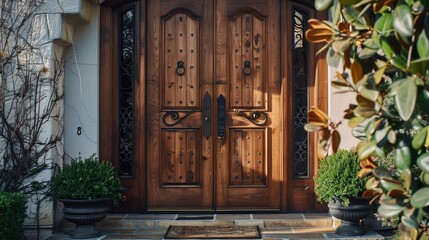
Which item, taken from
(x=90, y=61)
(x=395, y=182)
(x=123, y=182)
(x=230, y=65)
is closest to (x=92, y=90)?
(x=90, y=61)

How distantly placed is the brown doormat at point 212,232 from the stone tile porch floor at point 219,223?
88 millimetres

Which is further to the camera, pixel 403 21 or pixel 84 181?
pixel 84 181

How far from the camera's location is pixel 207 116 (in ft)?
19.6

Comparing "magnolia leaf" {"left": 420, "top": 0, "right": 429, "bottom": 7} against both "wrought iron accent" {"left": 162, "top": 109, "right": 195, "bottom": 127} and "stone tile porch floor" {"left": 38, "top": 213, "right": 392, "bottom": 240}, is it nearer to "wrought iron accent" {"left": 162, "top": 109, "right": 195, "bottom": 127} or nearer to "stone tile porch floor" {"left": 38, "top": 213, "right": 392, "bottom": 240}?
"stone tile porch floor" {"left": 38, "top": 213, "right": 392, "bottom": 240}

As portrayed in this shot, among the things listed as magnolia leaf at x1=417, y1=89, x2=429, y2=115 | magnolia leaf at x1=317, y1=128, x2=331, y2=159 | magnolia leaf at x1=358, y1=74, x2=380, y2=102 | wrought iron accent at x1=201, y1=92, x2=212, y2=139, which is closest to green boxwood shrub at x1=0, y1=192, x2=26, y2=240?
wrought iron accent at x1=201, y1=92, x2=212, y2=139

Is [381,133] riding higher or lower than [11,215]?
higher

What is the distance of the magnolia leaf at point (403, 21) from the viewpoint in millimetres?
1562

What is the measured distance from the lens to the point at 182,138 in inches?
237

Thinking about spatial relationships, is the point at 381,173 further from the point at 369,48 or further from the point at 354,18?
the point at 354,18

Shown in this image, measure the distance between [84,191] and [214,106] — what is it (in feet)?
5.35

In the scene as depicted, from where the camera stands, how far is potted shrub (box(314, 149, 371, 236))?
16.8 feet

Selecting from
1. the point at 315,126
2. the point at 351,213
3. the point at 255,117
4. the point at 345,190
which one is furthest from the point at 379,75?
the point at 255,117

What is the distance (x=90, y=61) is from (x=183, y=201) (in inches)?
68.7

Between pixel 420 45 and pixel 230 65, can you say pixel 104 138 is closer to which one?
pixel 230 65
